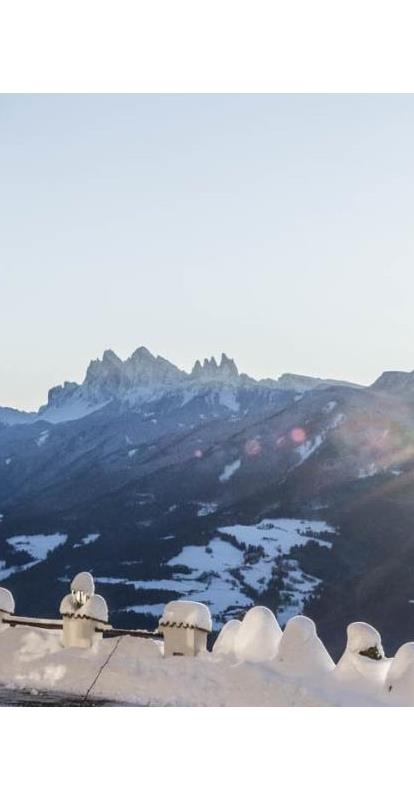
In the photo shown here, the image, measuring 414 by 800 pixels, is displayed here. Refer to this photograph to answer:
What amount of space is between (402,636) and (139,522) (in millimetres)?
42466

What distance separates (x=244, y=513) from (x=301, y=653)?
120147 millimetres

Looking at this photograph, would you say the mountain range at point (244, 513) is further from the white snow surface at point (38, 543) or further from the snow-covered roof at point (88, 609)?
the snow-covered roof at point (88, 609)

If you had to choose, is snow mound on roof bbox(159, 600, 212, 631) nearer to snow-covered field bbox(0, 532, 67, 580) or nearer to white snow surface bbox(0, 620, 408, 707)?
white snow surface bbox(0, 620, 408, 707)

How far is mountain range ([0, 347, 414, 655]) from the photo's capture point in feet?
395

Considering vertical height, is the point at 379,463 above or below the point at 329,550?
above

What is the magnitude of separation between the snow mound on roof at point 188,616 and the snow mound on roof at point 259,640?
124 cm

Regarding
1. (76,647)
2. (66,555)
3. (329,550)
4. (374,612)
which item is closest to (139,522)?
(66,555)

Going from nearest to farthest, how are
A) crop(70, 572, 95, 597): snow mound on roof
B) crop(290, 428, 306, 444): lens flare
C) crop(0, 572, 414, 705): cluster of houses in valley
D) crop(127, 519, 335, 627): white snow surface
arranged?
crop(0, 572, 414, 705): cluster of houses in valley
crop(70, 572, 95, 597): snow mound on roof
crop(127, 519, 335, 627): white snow surface
crop(290, 428, 306, 444): lens flare

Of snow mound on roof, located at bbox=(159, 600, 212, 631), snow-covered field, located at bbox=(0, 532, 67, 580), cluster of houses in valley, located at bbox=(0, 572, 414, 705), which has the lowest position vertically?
cluster of houses in valley, located at bbox=(0, 572, 414, 705)

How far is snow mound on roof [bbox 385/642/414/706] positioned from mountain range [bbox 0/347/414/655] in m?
90.5

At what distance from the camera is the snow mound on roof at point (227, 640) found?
19.7 metres

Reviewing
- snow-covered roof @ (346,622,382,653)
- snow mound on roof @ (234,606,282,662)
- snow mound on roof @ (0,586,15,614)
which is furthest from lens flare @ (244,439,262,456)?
snow-covered roof @ (346,622,382,653)

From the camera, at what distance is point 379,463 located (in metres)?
140

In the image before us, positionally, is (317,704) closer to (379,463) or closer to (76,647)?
(76,647)
